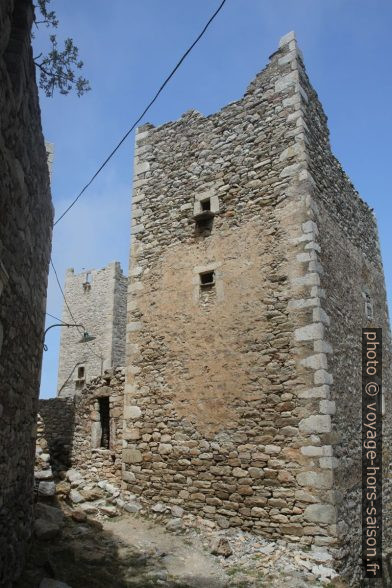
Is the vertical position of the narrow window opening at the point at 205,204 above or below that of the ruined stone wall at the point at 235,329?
above

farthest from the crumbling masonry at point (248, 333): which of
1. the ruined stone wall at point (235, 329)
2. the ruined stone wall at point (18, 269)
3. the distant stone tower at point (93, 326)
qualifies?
the distant stone tower at point (93, 326)

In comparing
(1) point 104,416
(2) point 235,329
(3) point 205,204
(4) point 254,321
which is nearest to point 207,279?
(2) point 235,329

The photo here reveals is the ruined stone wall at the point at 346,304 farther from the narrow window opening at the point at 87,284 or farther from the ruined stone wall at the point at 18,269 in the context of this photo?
the narrow window opening at the point at 87,284

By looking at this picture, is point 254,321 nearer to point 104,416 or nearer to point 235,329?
point 235,329

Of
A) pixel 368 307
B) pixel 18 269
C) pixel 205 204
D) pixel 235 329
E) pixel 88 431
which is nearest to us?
pixel 18 269

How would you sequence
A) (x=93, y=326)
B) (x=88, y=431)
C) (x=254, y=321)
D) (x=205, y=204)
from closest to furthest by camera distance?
(x=254, y=321), (x=205, y=204), (x=88, y=431), (x=93, y=326)

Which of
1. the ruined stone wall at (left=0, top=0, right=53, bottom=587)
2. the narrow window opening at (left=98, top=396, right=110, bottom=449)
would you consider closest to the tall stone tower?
the narrow window opening at (left=98, top=396, right=110, bottom=449)

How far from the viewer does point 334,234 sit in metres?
8.09

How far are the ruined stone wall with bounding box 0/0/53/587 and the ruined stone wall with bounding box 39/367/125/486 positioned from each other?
3.55m

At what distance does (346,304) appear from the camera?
8008 millimetres

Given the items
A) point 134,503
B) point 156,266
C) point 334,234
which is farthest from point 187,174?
point 134,503

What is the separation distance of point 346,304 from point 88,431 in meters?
5.62

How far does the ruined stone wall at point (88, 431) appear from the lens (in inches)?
339

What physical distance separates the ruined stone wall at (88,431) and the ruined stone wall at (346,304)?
13.2 ft
